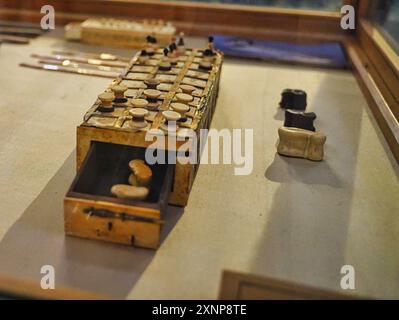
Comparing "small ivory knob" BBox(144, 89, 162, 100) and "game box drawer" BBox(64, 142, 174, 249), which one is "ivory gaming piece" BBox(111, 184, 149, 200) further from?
"small ivory knob" BBox(144, 89, 162, 100)

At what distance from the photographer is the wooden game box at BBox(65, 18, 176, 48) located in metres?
2.80

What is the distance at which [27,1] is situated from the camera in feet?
10.3

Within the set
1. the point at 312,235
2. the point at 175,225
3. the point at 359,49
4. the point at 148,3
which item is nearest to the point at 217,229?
the point at 175,225

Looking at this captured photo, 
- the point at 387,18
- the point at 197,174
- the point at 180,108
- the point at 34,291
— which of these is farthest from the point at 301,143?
the point at 387,18

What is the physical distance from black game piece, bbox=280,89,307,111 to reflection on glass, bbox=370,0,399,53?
54 centimetres

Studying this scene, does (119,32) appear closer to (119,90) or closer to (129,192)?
(119,90)

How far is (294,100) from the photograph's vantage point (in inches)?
85.7

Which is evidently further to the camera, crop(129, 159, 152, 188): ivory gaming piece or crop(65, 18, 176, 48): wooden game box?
crop(65, 18, 176, 48): wooden game box

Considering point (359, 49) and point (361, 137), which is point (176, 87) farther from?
point (359, 49)

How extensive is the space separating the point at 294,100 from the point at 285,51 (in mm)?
866

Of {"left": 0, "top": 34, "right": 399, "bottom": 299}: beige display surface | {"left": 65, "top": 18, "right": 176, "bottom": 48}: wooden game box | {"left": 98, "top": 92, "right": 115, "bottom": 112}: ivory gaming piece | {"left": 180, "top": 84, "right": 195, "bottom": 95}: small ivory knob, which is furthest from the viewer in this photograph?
{"left": 65, "top": 18, "right": 176, "bottom": 48}: wooden game box

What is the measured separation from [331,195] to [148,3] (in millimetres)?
1995

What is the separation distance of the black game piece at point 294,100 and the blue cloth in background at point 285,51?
27.6 inches

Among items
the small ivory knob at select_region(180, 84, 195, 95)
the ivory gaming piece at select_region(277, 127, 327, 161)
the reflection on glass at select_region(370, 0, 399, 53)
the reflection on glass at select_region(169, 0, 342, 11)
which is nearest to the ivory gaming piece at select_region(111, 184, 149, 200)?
the small ivory knob at select_region(180, 84, 195, 95)
